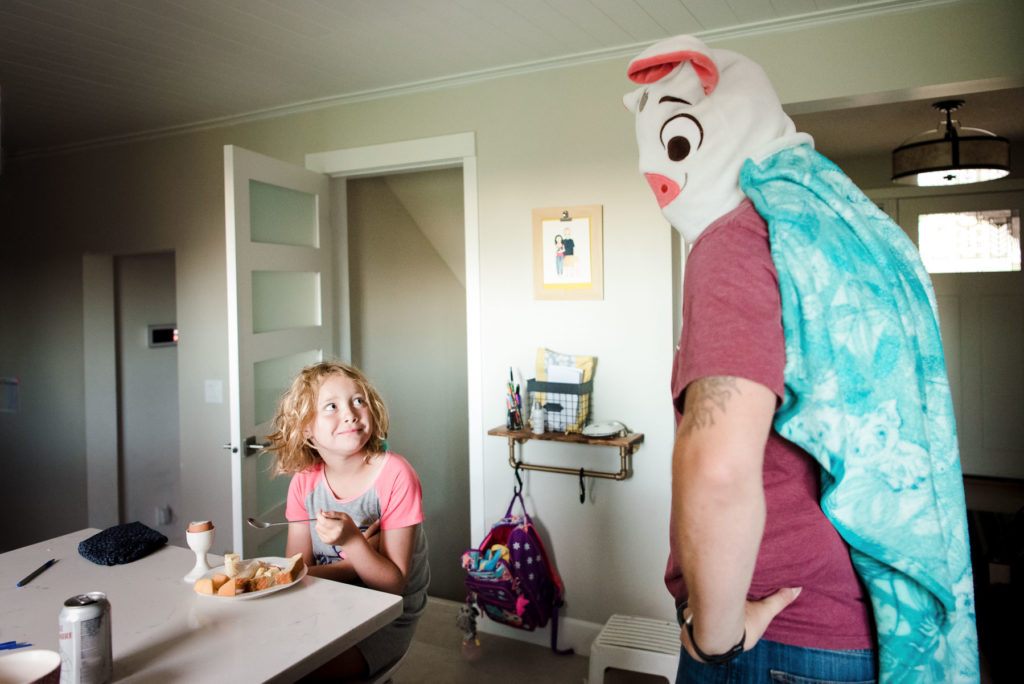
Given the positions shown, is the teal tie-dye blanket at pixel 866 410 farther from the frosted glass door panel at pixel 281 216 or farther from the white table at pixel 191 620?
the frosted glass door panel at pixel 281 216

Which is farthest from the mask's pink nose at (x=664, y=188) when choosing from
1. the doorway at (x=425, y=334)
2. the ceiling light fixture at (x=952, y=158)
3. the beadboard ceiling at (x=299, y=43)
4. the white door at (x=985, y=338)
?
the white door at (x=985, y=338)

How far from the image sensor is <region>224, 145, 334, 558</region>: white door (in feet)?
8.66

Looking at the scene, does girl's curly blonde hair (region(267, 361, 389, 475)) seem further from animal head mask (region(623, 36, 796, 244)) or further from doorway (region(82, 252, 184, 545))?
doorway (region(82, 252, 184, 545))

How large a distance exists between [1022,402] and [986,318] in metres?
0.63

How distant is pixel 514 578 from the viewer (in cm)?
271

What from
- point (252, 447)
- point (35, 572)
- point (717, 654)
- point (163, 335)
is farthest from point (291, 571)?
point (163, 335)

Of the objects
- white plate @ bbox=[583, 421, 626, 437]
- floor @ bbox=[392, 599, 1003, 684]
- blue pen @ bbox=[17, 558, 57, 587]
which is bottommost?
floor @ bbox=[392, 599, 1003, 684]

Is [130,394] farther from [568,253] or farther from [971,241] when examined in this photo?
[971,241]

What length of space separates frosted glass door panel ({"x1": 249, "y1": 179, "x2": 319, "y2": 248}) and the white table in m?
1.48

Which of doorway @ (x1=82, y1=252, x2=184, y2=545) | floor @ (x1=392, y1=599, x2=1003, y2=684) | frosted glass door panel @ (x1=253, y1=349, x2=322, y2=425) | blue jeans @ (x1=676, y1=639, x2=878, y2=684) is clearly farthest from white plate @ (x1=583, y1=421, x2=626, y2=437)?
doorway @ (x1=82, y1=252, x2=184, y2=545)

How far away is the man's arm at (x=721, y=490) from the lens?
833 mm

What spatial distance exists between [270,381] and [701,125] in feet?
7.47

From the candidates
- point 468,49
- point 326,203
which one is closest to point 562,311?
point 468,49

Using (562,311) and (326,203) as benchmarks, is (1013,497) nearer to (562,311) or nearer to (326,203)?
(562,311)
